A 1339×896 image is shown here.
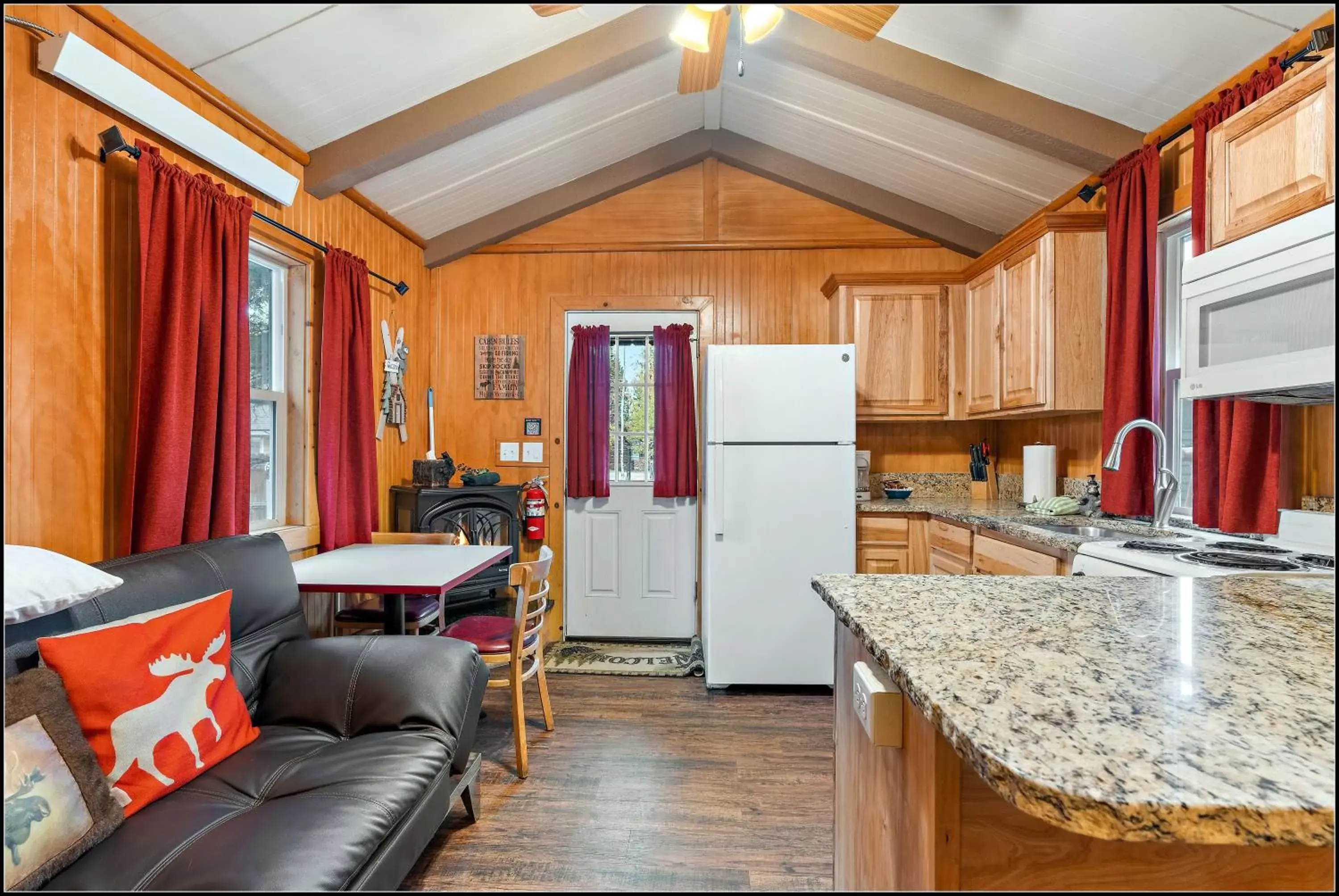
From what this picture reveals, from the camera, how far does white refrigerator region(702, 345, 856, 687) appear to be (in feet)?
10.1

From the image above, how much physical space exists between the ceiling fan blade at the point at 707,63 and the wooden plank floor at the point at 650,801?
2.73 m

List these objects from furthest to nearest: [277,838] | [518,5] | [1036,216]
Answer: [1036,216] < [518,5] < [277,838]

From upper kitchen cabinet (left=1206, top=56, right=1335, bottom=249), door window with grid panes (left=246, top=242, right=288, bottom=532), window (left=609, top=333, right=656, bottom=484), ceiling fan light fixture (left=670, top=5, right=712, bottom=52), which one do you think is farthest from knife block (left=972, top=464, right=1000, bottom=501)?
door window with grid panes (left=246, top=242, right=288, bottom=532)

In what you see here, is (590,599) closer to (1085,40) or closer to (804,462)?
(804,462)

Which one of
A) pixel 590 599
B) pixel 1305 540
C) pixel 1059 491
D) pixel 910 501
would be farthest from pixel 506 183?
pixel 1305 540

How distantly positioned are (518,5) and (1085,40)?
183cm

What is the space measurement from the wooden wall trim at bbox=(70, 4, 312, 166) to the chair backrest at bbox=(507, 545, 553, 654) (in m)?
1.86

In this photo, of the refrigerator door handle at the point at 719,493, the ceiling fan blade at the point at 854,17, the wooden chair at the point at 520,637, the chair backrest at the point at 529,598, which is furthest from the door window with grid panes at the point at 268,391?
the ceiling fan blade at the point at 854,17

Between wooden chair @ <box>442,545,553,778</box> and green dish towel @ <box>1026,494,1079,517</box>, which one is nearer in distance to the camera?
wooden chair @ <box>442,545,553,778</box>

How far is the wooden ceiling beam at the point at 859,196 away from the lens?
3.62 m

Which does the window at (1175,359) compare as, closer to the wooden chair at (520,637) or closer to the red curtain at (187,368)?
the wooden chair at (520,637)

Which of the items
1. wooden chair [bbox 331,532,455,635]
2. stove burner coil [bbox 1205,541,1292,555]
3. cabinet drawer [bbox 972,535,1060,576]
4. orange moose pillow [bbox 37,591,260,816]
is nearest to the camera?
orange moose pillow [bbox 37,591,260,816]

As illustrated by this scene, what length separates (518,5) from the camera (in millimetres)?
2109

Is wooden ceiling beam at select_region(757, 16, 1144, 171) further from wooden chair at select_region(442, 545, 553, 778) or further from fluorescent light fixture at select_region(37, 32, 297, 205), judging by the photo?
wooden chair at select_region(442, 545, 553, 778)
